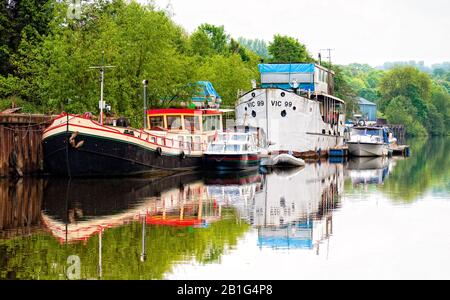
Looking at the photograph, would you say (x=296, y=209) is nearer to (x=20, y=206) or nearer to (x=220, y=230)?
(x=220, y=230)

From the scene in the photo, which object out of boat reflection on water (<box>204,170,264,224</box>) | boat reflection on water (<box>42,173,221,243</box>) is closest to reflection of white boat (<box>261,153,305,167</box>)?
boat reflection on water (<box>204,170,264,224</box>)

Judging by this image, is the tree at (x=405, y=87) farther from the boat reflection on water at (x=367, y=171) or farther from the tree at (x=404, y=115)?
the boat reflection on water at (x=367, y=171)

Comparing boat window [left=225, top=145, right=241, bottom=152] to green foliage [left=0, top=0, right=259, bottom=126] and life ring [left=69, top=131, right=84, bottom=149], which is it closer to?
green foliage [left=0, top=0, right=259, bottom=126]

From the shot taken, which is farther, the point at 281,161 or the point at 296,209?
the point at 281,161

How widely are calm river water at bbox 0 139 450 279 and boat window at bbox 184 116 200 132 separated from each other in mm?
8755

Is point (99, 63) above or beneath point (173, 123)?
above

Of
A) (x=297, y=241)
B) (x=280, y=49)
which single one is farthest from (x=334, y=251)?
(x=280, y=49)

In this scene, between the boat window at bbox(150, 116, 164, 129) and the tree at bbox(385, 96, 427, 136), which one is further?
the tree at bbox(385, 96, 427, 136)

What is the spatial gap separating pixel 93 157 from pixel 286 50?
8150cm

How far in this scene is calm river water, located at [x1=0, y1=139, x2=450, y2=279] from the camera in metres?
20.2

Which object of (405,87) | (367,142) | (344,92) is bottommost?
(367,142)

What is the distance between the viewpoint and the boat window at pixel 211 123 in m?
54.7

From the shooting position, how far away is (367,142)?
76875mm

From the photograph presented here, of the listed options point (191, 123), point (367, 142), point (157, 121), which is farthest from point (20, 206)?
point (367, 142)
